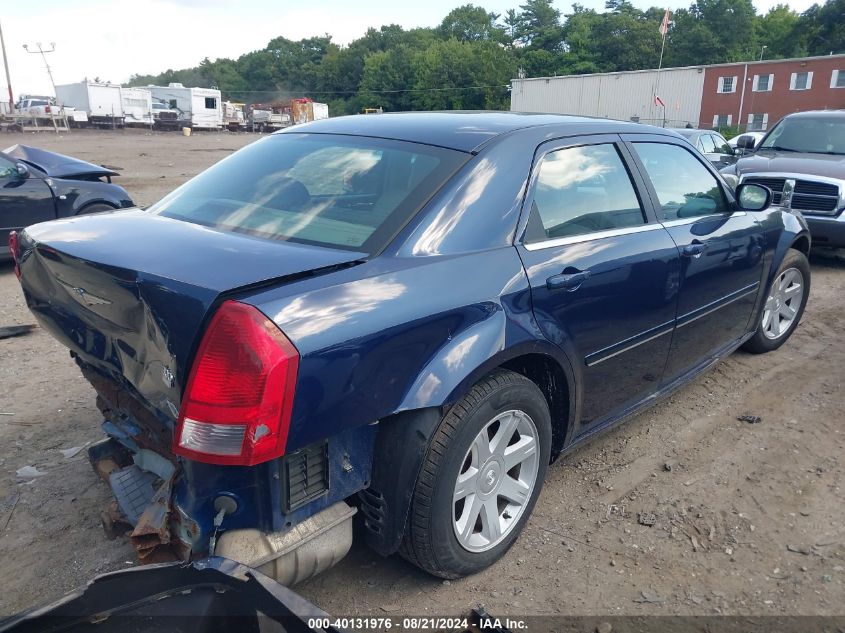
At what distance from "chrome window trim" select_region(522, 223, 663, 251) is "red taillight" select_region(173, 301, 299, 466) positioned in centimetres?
124

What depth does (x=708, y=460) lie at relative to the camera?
12.0ft

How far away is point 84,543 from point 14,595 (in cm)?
34

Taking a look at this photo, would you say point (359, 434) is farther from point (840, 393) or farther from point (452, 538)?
point (840, 393)

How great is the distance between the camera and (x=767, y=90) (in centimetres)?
4778

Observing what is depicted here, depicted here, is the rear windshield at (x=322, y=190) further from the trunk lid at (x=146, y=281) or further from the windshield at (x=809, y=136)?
the windshield at (x=809, y=136)

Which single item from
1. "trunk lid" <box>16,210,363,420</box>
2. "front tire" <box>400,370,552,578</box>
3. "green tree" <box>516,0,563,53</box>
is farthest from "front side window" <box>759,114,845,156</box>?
"green tree" <box>516,0,563,53</box>

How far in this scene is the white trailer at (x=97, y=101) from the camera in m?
45.0

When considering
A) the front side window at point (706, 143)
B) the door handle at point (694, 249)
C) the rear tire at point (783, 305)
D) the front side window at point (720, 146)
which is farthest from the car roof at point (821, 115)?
the door handle at point (694, 249)

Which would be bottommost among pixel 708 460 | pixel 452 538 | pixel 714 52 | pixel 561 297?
pixel 708 460

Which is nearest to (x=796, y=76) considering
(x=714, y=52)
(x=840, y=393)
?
(x=714, y=52)

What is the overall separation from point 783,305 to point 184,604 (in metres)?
4.91

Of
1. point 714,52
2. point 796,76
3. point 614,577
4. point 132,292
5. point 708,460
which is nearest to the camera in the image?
point 132,292

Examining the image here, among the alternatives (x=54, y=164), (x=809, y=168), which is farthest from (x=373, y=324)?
(x=54, y=164)

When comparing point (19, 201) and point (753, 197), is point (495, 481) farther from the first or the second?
point (19, 201)
